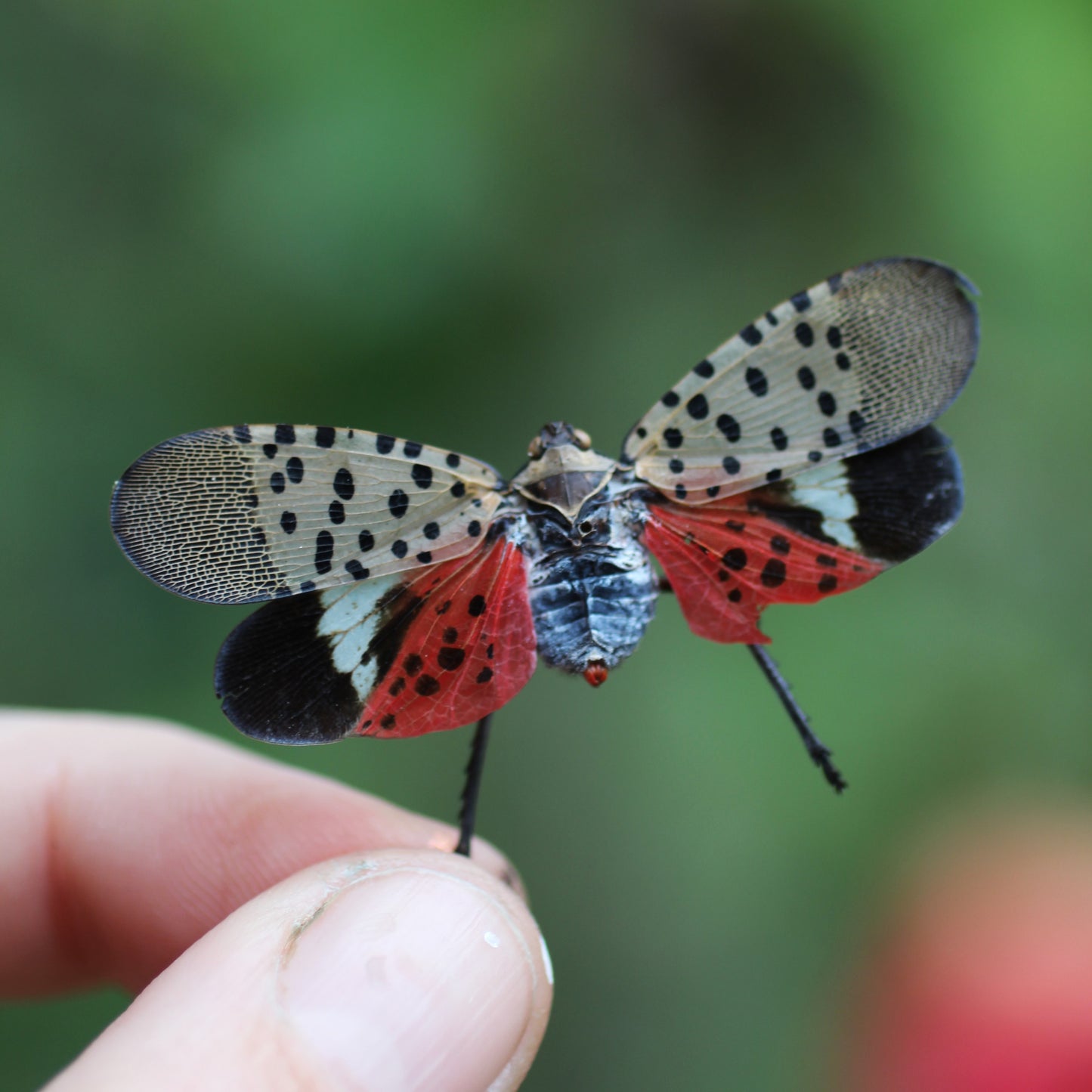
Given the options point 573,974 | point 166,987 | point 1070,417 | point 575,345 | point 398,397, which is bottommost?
point 573,974

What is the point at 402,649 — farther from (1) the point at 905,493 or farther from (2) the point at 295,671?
(1) the point at 905,493

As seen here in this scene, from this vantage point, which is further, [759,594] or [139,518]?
[759,594]

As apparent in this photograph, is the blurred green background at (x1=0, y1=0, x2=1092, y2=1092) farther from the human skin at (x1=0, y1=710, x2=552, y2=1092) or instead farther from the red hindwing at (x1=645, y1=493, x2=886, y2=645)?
the red hindwing at (x1=645, y1=493, x2=886, y2=645)

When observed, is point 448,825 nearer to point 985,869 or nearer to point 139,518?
point 139,518

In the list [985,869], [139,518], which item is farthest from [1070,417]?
[139,518]

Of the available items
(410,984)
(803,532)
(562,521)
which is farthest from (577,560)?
(410,984)


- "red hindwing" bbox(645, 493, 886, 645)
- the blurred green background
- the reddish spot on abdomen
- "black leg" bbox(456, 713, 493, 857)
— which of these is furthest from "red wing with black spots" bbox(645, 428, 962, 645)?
the blurred green background
